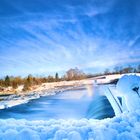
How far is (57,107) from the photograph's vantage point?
15.5 ft

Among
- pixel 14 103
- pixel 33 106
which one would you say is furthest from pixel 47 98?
pixel 14 103

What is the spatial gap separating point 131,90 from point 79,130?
0.47 metres

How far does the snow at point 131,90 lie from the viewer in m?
1.60

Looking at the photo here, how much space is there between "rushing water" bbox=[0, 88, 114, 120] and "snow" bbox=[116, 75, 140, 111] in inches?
63.0

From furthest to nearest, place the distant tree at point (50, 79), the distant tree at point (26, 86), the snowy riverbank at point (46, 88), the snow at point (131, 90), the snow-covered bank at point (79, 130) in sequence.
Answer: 1. the distant tree at point (26, 86)
2. the distant tree at point (50, 79)
3. the snowy riverbank at point (46, 88)
4. the snow at point (131, 90)
5. the snow-covered bank at point (79, 130)

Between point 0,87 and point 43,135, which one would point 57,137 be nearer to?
point 43,135

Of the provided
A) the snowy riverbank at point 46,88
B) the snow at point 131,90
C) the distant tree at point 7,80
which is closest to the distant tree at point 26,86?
the snowy riverbank at point 46,88

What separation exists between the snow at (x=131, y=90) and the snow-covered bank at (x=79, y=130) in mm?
187

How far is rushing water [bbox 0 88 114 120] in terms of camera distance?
389 cm

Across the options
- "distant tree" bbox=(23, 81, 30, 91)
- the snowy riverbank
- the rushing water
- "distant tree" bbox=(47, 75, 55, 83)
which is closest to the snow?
the snowy riverbank

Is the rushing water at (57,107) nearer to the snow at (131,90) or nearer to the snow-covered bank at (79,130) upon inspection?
the snow at (131,90)

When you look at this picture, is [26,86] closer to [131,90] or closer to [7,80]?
[7,80]

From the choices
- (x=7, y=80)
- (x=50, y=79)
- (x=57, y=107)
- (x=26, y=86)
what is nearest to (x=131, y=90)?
(x=50, y=79)

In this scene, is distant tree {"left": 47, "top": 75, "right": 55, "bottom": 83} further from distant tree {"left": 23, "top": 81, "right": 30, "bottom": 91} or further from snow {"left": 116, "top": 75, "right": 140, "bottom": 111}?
snow {"left": 116, "top": 75, "right": 140, "bottom": 111}
